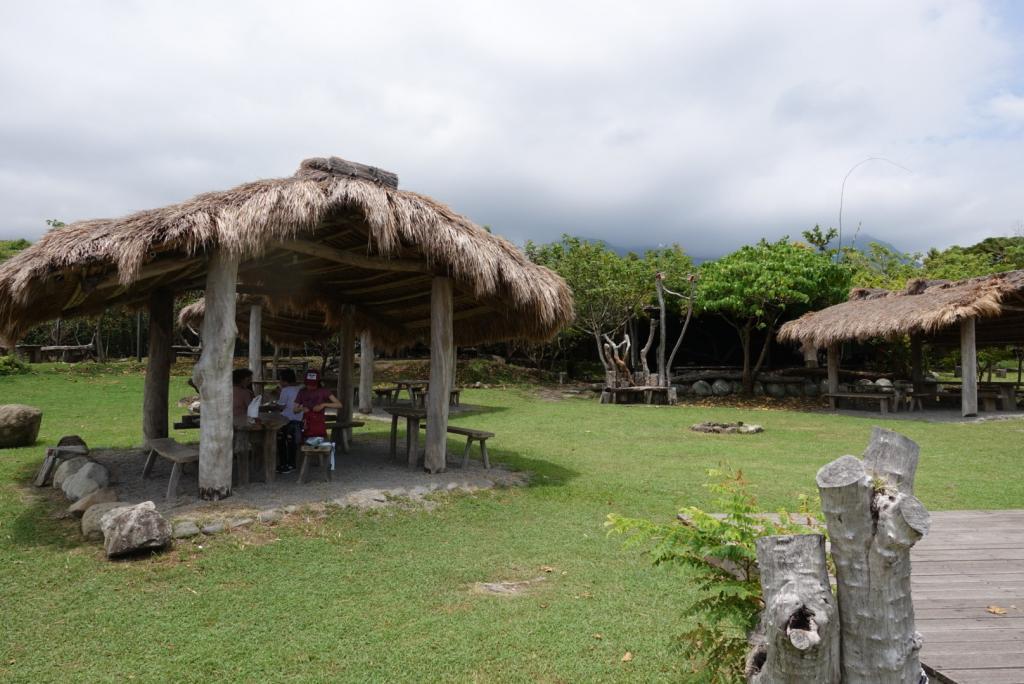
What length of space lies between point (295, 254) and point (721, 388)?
54.8ft

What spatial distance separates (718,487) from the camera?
8.31 feet

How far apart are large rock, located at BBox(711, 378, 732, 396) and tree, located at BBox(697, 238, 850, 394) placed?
58cm

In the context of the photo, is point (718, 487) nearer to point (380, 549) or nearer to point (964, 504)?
point (380, 549)

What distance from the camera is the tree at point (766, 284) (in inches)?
758

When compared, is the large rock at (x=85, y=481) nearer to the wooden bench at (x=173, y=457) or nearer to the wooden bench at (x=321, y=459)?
the wooden bench at (x=173, y=457)

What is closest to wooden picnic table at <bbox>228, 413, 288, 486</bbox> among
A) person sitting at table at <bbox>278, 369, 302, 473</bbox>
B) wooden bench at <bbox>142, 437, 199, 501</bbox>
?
wooden bench at <bbox>142, 437, 199, 501</bbox>

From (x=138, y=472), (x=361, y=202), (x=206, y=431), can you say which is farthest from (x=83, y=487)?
(x=361, y=202)

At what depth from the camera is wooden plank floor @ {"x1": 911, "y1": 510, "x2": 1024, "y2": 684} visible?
8.22 ft

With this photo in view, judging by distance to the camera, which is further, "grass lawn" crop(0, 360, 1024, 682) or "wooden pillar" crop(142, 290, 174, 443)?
"wooden pillar" crop(142, 290, 174, 443)

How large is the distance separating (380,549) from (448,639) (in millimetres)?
1832

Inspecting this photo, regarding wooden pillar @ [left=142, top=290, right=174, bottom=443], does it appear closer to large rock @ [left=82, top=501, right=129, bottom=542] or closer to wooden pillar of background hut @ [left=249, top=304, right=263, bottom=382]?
large rock @ [left=82, top=501, right=129, bottom=542]

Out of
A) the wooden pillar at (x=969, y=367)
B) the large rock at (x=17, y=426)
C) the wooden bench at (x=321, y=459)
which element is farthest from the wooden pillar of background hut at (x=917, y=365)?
the large rock at (x=17, y=426)

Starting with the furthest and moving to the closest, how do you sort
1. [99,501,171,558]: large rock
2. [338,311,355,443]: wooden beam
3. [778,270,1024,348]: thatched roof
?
[778,270,1024,348]: thatched roof
[338,311,355,443]: wooden beam
[99,501,171,558]: large rock

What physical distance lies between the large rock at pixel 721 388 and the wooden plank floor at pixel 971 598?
16795 mm
